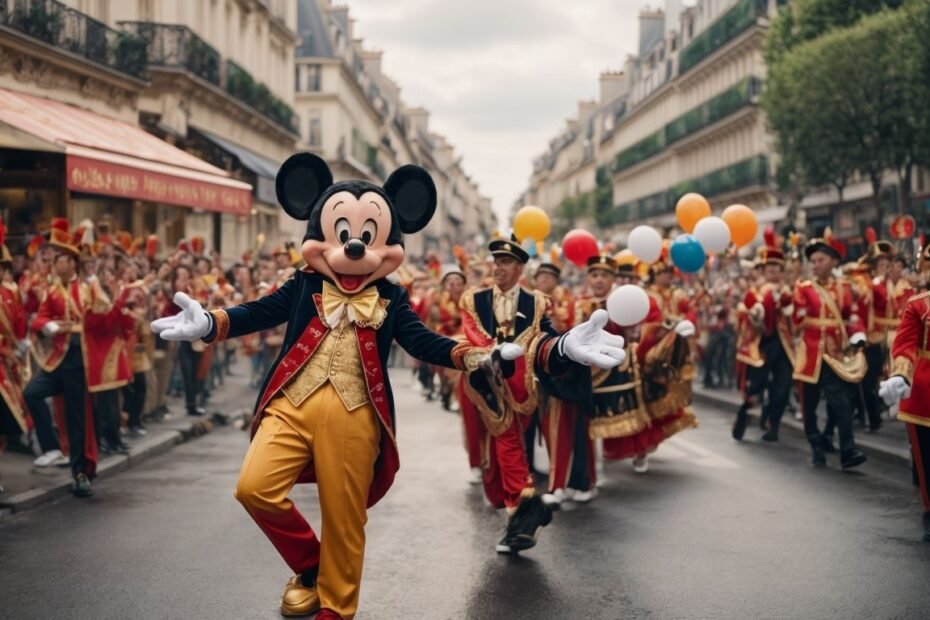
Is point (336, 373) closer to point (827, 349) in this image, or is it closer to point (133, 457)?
point (133, 457)

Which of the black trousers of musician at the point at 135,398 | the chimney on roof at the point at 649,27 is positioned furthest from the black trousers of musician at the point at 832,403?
the chimney on roof at the point at 649,27

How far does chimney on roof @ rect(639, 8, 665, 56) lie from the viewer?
236 feet

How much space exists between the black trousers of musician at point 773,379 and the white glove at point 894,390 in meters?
4.55

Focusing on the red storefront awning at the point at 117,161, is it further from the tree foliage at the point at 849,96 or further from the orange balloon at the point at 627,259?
the tree foliage at the point at 849,96

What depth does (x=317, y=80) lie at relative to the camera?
53.7 metres

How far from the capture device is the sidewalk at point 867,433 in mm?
10875

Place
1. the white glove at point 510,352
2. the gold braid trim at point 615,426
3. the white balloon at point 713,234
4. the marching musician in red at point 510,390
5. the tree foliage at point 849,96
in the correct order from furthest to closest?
1. the tree foliage at point 849,96
2. the white balloon at point 713,234
3. the gold braid trim at point 615,426
4. the marching musician in red at point 510,390
5. the white glove at point 510,352

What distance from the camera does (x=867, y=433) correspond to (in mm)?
12594

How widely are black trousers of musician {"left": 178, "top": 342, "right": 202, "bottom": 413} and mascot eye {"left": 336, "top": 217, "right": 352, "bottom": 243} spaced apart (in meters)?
8.42

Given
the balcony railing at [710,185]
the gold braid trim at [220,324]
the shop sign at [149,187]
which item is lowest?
the gold braid trim at [220,324]

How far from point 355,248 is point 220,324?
71cm

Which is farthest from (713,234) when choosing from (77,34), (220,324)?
(77,34)

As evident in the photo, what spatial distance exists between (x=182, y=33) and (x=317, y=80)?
3009cm

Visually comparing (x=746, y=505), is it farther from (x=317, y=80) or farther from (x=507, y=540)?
(x=317, y=80)
